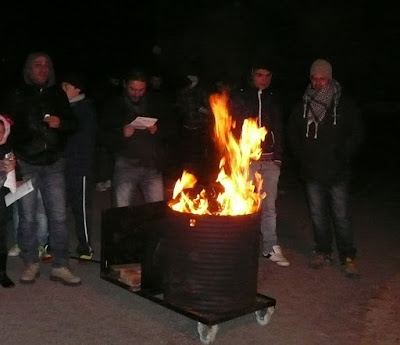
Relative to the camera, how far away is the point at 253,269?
18.3 feet

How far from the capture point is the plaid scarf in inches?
280

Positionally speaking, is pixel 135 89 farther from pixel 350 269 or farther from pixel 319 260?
pixel 350 269

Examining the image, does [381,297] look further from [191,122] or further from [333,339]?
[191,122]

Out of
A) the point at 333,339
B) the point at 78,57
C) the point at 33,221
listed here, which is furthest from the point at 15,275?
the point at 78,57

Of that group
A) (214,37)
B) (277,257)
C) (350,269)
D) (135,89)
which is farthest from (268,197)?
(214,37)

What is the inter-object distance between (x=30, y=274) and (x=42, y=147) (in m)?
1.29

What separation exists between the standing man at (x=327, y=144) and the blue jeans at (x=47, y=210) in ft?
Result: 8.52

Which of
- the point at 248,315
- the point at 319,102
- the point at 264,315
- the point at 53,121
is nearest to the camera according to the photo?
the point at 264,315

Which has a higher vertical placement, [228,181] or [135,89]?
[135,89]

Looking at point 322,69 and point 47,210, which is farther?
point 322,69

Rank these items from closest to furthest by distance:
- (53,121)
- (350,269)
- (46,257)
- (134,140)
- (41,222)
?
(53,121) → (134,140) → (350,269) → (41,222) → (46,257)

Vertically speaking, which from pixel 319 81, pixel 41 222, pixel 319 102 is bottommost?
pixel 41 222

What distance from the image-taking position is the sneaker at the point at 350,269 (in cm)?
723

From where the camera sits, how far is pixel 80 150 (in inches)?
289
